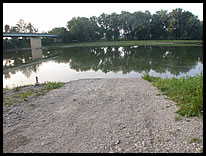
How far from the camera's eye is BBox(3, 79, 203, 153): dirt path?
12.9ft

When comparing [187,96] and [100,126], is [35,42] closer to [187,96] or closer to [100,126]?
[100,126]

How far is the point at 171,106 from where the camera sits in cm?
604

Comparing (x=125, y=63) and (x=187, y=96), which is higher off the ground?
(x=125, y=63)

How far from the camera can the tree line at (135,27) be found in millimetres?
56281

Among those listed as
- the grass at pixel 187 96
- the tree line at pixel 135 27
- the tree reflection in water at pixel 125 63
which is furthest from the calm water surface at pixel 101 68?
the tree line at pixel 135 27

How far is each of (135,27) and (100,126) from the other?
205 feet

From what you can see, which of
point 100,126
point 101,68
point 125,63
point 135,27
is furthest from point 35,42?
point 100,126

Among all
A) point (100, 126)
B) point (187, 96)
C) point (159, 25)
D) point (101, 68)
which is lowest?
point (100, 126)

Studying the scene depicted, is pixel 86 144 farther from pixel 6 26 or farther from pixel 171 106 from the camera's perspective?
pixel 6 26

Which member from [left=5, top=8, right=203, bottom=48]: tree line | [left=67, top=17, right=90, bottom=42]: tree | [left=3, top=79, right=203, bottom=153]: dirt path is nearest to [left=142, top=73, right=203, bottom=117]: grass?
[left=3, top=79, right=203, bottom=153]: dirt path

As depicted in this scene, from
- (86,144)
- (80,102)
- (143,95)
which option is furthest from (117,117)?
(143,95)

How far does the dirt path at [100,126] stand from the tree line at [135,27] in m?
57.2

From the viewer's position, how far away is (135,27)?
204 ft

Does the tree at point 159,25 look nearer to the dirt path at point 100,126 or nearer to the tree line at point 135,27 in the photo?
the tree line at point 135,27
